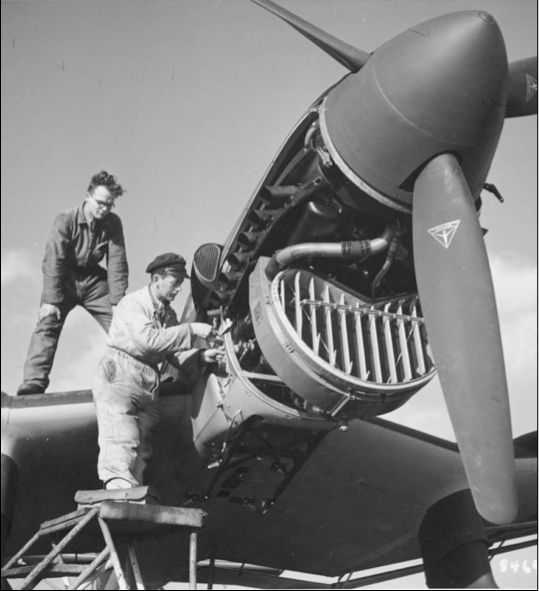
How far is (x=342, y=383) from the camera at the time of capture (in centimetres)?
638

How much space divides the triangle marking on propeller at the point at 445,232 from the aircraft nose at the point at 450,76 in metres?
0.63

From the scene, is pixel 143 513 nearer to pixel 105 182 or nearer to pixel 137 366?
pixel 137 366

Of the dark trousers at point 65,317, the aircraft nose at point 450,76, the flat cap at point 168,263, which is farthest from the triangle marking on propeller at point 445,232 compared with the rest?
the dark trousers at point 65,317

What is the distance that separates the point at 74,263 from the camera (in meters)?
8.73

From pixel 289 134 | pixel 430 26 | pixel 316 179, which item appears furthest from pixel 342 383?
pixel 430 26

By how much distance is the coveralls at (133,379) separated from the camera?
267 inches

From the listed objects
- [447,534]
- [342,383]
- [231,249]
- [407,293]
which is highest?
[231,249]

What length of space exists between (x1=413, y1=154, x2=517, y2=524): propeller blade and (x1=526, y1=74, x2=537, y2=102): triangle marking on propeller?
4.50 feet

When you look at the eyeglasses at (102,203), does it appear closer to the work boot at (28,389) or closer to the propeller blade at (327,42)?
the work boot at (28,389)

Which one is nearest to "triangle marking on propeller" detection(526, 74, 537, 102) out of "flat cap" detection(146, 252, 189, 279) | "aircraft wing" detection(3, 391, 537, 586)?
"flat cap" detection(146, 252, 189, 279)

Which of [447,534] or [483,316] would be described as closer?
[483,316]

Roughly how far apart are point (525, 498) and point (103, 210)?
6227 mm

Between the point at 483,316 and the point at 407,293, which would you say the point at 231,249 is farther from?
the point at 483,316

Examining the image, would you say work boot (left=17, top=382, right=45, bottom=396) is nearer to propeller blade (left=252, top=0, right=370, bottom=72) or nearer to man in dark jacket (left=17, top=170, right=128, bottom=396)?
man in dark jacket (left=17, top=170, right=128, bottom=396)
